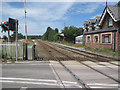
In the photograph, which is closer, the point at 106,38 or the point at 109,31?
the point at 109,31

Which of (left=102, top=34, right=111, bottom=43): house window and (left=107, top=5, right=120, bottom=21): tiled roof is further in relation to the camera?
(left=102, top=34, right=111, bottom=43): house window

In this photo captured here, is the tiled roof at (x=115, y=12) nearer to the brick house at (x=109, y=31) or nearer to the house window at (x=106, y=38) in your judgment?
the brick house at (x=109, y=31)

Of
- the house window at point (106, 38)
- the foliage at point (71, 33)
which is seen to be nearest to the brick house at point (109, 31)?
the house window at point (106, 38)

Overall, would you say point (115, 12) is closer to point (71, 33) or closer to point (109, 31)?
point (109, 31)

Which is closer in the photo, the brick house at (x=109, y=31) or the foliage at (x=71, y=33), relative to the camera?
the brick house at (x=109, y=31)

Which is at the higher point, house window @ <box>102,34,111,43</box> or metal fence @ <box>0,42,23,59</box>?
house window @ <box>102,34,111,43</box>

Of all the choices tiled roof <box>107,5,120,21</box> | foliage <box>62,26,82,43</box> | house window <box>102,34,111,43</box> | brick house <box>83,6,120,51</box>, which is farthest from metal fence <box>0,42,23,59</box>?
foliage <box>62,26,82,43</box>

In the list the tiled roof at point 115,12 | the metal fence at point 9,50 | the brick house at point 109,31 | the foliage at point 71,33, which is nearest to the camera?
the metal fence at point 9,50

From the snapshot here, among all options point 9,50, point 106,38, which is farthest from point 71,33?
point 9,50

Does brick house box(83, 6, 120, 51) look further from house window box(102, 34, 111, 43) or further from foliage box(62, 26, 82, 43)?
foliage box(62, 26, 82, 43)

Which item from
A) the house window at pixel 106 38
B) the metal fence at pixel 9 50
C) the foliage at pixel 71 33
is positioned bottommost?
the metal fence at pixel 9 50

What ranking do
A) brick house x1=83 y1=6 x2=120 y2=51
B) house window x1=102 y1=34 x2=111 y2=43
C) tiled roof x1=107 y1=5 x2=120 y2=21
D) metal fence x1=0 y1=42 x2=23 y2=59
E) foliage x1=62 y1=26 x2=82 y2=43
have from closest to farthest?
metal fence x1=0 y1=42 x2=23 y2=59 → brick house x1=83 y1=6 x2=120 y2=51 → tiled roof x1=107 y1=5 x2=120 y2=21 → house window x1=102 y1=34 x2=111 y2=43 → foliage x1=62 y1=26 x2=82 y2=43

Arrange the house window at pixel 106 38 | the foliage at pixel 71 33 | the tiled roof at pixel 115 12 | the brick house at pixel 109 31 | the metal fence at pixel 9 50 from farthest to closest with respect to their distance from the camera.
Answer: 1. the foliage at pixel 71 33
2. the house window at pixel 106 38
3. the tiled roof at pixel 115 12
4. the brick house at pixel 109 31
5. the metal fence at pixel 9 50

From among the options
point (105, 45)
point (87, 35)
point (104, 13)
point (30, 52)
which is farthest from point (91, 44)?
point (30, 52)
